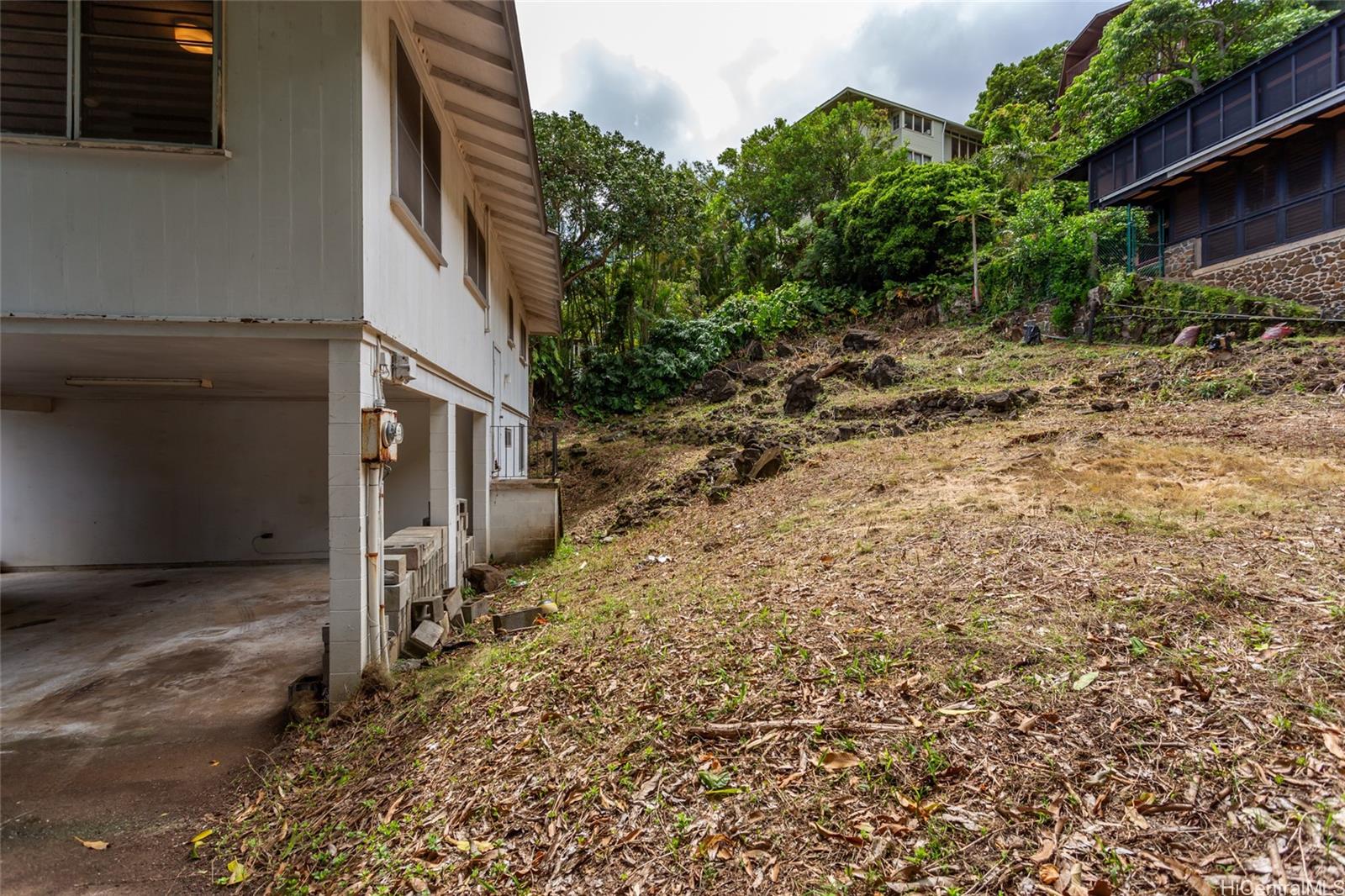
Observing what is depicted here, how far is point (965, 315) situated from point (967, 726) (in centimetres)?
1655

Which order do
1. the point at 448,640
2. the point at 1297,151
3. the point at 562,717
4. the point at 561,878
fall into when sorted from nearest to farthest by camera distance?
the point at 561,878 < the point at 562,717 < the point at 448,640 < the point at 1297,151

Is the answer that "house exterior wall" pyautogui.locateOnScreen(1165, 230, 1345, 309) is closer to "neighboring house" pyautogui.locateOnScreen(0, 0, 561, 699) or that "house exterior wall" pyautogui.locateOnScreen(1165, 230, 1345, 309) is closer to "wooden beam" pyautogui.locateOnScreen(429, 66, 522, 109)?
"wooden beam" pyautogui.locateOnScreen(429, 66, 522, 109)

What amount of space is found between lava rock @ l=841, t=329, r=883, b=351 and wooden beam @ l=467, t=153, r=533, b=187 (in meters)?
11.3

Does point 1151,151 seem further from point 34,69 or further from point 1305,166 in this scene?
point 34,69

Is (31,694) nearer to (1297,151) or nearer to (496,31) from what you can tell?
(496,31)

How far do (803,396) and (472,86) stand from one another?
9.31 metres

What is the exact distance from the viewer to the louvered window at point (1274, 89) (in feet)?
40.1

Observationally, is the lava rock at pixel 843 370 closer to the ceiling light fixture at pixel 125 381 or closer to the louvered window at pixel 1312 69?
the louvered window at pixel 1312 69

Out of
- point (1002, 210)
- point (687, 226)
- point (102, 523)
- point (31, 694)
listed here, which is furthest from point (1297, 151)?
point (102, 523)

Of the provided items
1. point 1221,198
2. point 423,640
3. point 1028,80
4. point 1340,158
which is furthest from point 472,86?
point 1028,80

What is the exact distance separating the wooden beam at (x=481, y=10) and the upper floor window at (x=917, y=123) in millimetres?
34665

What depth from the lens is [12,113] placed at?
3.49 m

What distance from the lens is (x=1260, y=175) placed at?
42.8ft

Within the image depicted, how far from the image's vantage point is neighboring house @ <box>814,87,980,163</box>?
32.3m
